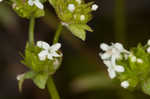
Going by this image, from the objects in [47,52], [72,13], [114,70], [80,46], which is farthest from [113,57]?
[80,46]

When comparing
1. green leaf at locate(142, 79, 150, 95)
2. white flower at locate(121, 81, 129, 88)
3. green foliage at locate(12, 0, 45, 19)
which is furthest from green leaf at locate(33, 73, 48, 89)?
green leaf at locate(142, 79, 150, 95)

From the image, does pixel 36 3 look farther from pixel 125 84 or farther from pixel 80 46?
pixel 80 46

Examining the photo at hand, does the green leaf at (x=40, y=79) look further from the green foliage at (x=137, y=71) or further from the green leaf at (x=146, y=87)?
the green leaf at (x=146, y=87)

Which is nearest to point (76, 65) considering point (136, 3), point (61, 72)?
point (61, 72)

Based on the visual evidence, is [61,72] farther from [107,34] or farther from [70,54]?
[107,34]

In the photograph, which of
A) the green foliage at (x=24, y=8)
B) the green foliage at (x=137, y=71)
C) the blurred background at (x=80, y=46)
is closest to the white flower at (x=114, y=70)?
the green foliage at (x=137, y=71)

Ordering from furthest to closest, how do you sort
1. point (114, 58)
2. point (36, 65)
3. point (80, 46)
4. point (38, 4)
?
point (80, 46) → point (114, 58) → point (36, 65) → point (38, 4)
